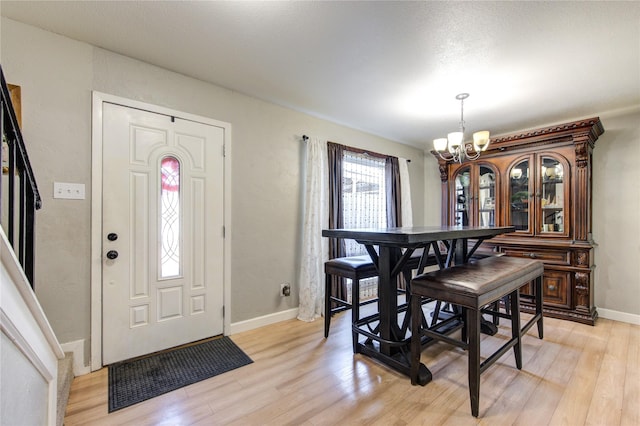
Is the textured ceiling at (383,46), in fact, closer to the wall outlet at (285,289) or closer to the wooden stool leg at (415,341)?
the wooden stool leg at (415,341)

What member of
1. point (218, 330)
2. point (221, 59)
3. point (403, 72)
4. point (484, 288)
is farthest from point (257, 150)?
point (484, 288)

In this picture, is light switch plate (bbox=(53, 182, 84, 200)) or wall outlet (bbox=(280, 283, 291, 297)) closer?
light switch plate (bbox=(53, 182, 84, 200))

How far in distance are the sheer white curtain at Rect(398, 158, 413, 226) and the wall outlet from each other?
2.13 meters

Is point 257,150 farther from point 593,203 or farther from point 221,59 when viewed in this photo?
point 593,203

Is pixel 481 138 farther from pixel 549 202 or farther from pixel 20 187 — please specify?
pixel 20 187

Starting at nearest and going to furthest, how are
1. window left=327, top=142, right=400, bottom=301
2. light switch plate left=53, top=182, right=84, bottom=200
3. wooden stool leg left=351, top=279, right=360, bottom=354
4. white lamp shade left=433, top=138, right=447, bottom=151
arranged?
light switch plate left=53, top=182, right=84, bottom=200 < wooden stool leg left=351, top=279, right=360, bottom=354 < white lamp shade left=433, top=138, right=447, bottom=151 < window left=327, top=142, right=400, bottom=301

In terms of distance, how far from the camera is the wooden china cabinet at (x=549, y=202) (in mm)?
3051

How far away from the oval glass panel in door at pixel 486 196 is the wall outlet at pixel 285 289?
9.22ft

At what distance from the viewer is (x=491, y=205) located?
151 inches

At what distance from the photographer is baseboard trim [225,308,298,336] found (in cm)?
272

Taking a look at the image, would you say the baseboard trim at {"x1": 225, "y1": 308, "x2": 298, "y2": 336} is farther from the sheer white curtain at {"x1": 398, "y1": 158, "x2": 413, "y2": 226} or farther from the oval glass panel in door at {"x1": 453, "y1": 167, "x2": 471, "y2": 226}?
the oval glass panel in door at {"x1": 453, "y1": 167, "x2": 471, "y2": 226}

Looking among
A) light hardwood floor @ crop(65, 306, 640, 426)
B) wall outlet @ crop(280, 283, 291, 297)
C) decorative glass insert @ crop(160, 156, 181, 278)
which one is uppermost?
decorative glass insert @ crop(160, 156, 181, 278)

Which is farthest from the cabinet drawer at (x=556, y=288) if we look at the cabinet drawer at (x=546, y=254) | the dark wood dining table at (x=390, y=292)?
the dark wood dining table at (x=390, y=292)

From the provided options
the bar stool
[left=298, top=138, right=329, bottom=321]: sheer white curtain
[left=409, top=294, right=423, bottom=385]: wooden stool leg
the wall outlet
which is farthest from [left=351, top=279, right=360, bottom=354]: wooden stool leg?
the wall outlet
